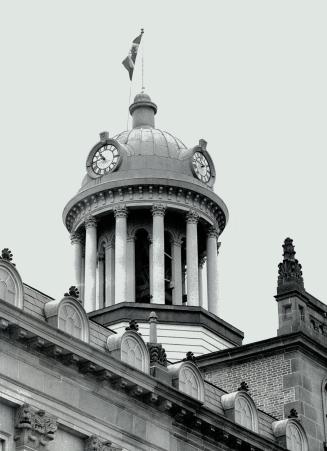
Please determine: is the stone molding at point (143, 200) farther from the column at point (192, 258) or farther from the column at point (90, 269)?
the column at point (90, 269)

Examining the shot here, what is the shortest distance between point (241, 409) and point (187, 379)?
324 centimetres

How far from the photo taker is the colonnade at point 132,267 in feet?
205

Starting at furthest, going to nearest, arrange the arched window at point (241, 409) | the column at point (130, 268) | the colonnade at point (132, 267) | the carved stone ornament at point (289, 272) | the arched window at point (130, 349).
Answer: the colonnade at point (132, 267)
the column at point (130, 268)
the carved stone ornament at point (289, 272)
the arched window at point (241, 409)
the arched window at point (130, 349)

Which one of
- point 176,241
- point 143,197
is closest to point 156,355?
point 143,197

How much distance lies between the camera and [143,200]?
209 ft

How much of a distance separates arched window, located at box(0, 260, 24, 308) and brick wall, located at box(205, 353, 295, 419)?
17.7 meters

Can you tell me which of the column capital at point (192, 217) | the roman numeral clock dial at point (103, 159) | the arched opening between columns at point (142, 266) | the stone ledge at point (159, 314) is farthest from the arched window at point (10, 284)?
the roman numeral clock dial at point (103, 159)

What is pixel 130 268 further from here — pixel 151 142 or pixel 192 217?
pixel 151 142

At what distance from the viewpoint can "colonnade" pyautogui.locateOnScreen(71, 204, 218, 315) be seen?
205 feet

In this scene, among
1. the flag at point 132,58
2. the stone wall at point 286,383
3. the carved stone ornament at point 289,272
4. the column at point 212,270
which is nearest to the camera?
the stone wall at point 286,383

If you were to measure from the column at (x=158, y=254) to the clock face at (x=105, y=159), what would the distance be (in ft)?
10.4

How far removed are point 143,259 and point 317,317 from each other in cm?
1203

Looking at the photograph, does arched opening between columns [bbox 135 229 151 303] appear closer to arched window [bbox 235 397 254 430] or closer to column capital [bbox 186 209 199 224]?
column capital [bbox 186 209 199 224]

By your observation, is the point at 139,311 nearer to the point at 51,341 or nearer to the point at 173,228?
the point at 173,228
